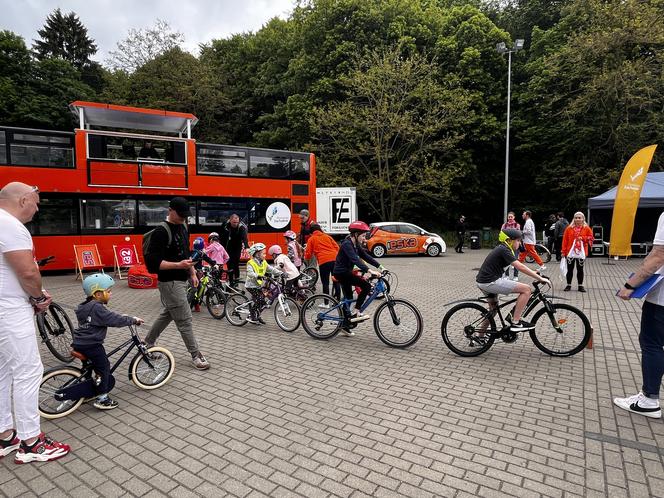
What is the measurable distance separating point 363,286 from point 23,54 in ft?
137

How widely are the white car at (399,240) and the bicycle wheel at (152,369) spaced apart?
14741 mm

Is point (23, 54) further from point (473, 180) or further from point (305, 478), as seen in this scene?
point (305, 478)

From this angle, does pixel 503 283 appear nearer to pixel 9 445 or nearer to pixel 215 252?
pixel 9 445

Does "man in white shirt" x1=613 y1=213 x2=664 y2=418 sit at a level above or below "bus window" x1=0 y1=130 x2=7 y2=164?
below

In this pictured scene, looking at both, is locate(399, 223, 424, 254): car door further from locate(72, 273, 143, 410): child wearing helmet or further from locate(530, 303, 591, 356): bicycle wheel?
locate(72, 273, 143, 410): child wearing helmet

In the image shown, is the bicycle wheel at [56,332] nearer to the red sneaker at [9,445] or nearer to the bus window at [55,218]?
the red sneaker at [9,445]

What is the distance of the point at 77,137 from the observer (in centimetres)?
1200

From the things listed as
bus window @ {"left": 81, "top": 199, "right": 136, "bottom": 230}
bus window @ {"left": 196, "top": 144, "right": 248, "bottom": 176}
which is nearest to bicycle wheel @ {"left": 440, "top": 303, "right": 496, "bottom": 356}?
bus window @ {"left": 196, "top": 144, "right": 248, "bottom": 176}

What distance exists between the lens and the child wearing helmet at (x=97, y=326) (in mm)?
3660

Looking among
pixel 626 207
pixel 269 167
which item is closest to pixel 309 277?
pixel 626 207

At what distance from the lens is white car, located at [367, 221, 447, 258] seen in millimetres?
19031

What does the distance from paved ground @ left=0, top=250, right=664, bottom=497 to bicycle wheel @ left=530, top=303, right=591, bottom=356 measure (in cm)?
19

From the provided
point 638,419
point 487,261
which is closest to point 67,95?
point 487,261

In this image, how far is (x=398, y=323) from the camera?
5.77m
